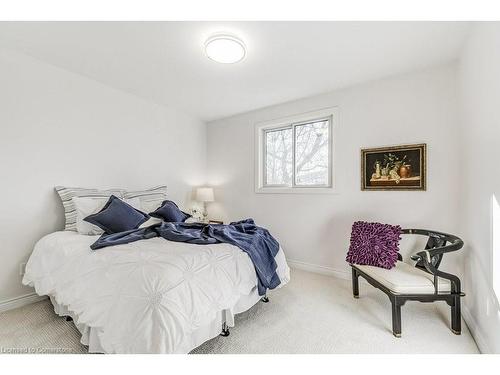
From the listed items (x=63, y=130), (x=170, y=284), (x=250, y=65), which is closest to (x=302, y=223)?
(x=250, y=65)

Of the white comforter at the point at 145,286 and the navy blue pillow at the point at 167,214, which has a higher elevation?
the navy blue pillow at the point at 167,214

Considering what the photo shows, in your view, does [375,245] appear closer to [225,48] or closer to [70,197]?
[225,48]

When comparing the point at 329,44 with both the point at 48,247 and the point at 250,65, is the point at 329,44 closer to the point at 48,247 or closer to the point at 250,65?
the point at 250,65

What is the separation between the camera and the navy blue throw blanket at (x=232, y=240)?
80.3 inches

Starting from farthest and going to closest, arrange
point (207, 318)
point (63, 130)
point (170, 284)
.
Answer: point (63, 130), point (207, 318), point (170, 284)

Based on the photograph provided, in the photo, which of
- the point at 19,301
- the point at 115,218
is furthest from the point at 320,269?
the point at 19,301

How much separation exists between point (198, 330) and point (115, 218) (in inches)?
55.5

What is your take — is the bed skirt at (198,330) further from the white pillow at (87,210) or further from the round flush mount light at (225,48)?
the round flush mount light at (225,48)

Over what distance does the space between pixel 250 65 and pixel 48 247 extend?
2574mm

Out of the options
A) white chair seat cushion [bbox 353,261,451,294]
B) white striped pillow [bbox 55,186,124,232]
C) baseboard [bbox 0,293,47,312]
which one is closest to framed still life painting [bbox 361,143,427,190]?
white chair seat cushion [bbox 353,261,451,294]

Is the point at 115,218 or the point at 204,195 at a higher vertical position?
the point at 204,195

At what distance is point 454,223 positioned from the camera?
2.49 meters

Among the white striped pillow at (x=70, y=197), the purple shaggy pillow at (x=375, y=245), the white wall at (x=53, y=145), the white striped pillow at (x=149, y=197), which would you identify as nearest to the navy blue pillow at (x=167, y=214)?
the white striped pillow at (x=149, y=197)

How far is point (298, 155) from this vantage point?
3689 millimetres
